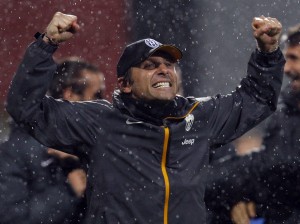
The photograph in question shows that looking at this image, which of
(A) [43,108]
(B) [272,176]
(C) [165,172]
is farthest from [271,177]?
(A) [43,108]

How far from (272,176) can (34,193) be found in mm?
1250

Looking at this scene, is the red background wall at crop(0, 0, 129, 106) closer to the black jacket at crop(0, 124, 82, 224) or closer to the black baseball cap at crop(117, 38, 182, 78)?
the black jacket at crop(0, 124, 82, 224)

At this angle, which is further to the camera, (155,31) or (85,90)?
(155,31)

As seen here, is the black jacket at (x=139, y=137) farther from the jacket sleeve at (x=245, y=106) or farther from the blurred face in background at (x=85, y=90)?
the blurred face in background at (x=85, y=90)

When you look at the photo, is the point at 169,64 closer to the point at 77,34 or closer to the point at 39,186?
the point at 39,186

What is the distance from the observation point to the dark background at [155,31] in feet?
28.4

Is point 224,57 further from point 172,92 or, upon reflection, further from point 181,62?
point 172,92

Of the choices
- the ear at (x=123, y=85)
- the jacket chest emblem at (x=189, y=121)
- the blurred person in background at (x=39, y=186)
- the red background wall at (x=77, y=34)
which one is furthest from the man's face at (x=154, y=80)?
the red background wall at (x=77, y=34)

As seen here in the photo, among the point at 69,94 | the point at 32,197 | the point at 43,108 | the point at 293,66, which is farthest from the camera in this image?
the point at 69,94

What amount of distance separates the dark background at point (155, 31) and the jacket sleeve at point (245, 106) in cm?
383

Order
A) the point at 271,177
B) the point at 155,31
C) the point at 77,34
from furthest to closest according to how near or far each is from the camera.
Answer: the point at 77,34
the point at 155,31
the point at 271,177

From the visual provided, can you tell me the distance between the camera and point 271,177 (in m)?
5.49

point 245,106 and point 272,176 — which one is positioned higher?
point 245,106

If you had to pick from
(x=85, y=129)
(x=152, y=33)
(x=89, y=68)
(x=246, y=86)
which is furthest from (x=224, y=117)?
(x=152, y=33)
